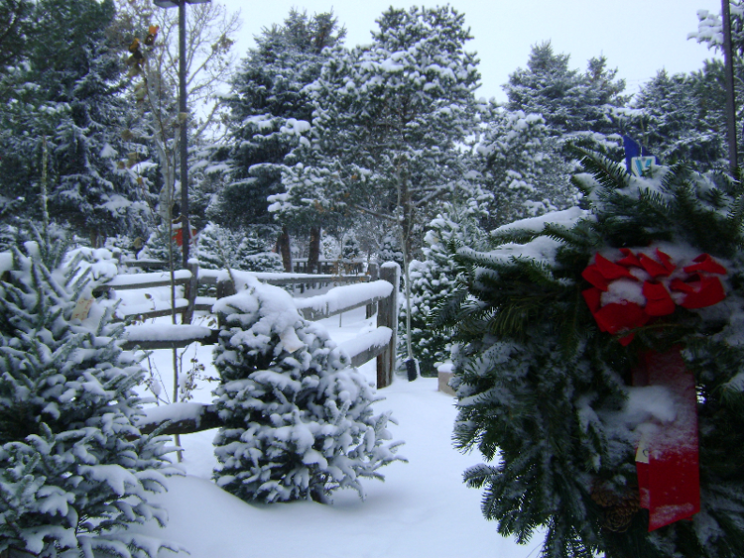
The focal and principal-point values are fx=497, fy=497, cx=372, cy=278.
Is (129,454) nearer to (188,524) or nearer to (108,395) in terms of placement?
(108,395)

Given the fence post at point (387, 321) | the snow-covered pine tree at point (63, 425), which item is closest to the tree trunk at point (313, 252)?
the fence post at point (387, 321)

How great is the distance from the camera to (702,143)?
1992cm

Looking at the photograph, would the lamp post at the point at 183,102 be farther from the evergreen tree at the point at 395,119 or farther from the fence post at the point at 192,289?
the evergreen tree at the point at 395,119

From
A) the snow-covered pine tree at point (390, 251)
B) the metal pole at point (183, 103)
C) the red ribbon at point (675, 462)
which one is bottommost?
the red ribbon at point (675, 462)

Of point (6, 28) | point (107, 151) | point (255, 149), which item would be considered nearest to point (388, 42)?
point (255, 149)

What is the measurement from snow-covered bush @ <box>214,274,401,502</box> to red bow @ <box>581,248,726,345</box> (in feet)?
5.93

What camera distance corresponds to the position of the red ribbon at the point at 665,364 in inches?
39.0

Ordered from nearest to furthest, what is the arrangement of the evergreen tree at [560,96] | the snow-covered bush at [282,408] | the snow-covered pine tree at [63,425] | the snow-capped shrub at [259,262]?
1. the snow-covered pine tree at [63,425]
2. the snow-covered bush at [282,408]
3. the snow-capped shrub at [259,262]
4. the evergreen tree at [560,96]

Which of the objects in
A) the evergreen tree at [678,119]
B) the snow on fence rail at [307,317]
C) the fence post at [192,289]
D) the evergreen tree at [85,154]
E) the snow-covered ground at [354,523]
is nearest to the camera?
the snow-covered ground at [354,523]

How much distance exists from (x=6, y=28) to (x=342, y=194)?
8576 mm

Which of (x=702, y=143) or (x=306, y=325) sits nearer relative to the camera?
(x=306, y=325)

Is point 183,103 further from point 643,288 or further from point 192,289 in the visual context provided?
point 643,288

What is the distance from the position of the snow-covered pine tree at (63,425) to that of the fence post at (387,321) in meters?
3.91

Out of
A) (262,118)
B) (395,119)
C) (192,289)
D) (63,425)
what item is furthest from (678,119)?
(63,425)
